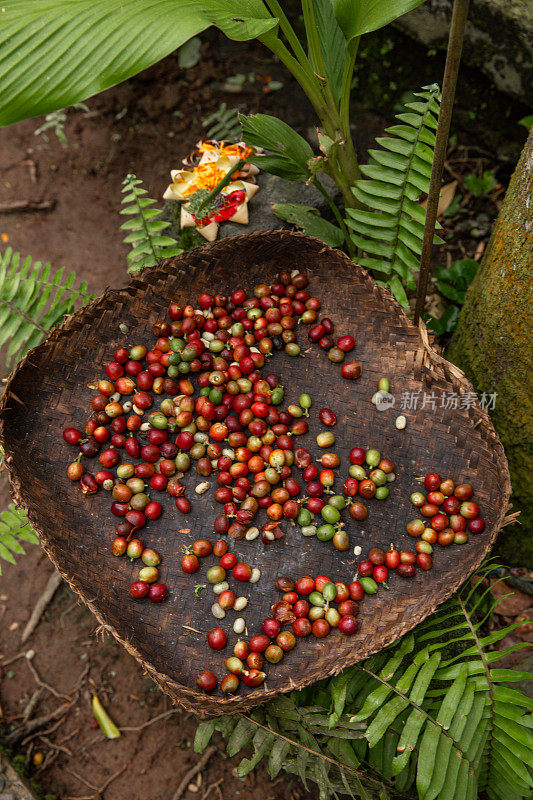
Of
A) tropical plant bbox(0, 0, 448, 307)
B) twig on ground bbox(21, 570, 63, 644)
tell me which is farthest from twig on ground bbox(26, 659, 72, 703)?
tropical plant bbox(0, 0, 448, 307)

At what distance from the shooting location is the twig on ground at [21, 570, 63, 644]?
109 inches

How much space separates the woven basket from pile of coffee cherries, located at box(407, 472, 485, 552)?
4 cm

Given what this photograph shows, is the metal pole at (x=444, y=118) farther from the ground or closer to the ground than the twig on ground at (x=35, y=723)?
farther from the ground

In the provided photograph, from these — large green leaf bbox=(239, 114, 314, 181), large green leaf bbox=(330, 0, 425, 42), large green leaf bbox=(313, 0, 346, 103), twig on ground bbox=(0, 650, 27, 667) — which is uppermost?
large green leaf bbox=(330, 0, 425, 42)

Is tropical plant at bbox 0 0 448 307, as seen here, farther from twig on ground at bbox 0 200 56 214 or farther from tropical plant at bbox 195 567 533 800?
twig on ground at bbox 0 200 56 214

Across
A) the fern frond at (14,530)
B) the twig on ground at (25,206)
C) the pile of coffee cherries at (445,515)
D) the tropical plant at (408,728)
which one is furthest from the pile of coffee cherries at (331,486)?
the twig on ground at (25,206)

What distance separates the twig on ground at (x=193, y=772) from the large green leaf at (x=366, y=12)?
277 centimetres

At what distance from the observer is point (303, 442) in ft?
7.32

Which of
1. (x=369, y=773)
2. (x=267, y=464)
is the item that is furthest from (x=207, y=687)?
(x=267, y=464)

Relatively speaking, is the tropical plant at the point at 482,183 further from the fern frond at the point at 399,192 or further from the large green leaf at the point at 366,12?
the large green leaf at the point at 366,12

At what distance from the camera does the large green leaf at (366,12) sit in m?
1.78

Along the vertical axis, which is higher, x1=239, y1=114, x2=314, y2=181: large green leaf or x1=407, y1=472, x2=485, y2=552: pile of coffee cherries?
x1=239, y1=114, x2=314, y2=181: large green leaf

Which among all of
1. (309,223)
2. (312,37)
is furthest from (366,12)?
(309,223)

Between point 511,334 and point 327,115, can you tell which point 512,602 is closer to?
point 511,334
